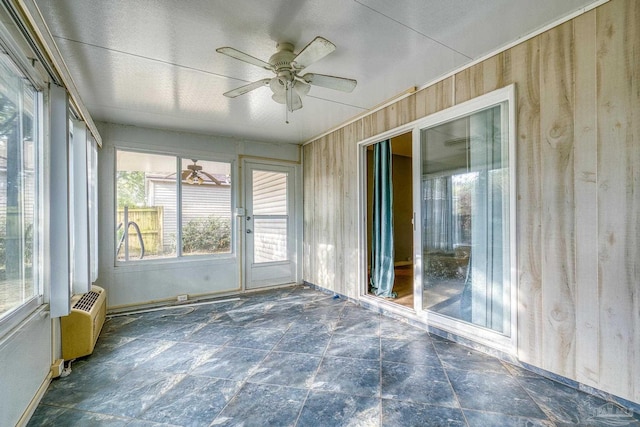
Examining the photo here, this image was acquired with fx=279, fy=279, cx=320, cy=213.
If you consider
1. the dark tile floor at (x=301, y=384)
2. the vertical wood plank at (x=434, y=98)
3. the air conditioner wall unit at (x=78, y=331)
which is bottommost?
the dark tile floor at (x=301, y=384)

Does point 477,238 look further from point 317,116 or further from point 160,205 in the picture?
point 160,205

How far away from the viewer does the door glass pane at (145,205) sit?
355cm

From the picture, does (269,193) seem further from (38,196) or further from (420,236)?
(38,196)

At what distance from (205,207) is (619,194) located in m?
4.19

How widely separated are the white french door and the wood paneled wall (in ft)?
10.3

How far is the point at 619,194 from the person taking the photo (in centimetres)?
160

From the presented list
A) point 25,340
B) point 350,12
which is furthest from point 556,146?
point 25,340

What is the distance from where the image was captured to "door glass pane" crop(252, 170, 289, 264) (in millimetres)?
4449

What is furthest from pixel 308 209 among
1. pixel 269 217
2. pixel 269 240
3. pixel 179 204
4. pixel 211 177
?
pixel 179 204

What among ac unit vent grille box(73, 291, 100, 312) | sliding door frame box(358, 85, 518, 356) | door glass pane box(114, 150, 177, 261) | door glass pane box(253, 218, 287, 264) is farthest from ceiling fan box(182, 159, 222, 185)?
sliding door frame box(358, 85, 518, 356)

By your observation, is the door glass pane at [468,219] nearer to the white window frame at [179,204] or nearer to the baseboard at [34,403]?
the white window frame at [179,204]

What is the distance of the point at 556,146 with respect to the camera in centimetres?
185

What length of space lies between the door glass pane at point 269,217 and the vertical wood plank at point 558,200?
138 inches

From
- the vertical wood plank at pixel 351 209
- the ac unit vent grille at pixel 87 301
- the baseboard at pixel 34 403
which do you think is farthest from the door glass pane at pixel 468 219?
the ac unit vent grille at pixel 87 301
